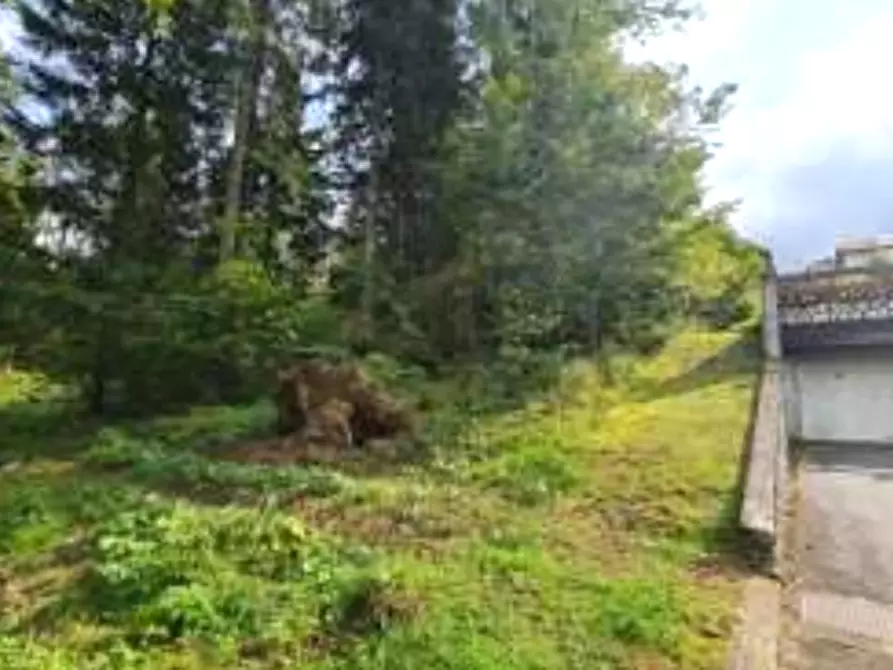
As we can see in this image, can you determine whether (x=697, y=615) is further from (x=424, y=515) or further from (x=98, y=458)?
(x=98, y=458)

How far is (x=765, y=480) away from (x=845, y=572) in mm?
1515

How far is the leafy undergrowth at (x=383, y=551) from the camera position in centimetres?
754

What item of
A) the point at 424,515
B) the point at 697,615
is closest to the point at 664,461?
the point at 424,515

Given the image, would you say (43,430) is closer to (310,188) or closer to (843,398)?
(310,188)

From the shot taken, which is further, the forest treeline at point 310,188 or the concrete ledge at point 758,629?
the forest treeline at point 310,188

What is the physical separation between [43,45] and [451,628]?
A: 16.5 m

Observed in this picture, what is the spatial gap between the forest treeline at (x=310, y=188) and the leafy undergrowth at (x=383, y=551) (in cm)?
233

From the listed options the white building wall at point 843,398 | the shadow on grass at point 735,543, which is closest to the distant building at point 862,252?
the white building wall at point 843,398

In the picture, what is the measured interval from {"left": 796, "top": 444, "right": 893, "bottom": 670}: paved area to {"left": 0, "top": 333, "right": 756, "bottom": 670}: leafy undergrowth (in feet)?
2.37

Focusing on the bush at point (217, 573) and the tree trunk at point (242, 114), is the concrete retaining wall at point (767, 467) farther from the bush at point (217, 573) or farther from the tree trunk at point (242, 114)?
the tree trunk at point (242, 114)

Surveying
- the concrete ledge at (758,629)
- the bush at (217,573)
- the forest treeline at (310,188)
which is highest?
the forest treeline at (310,188)

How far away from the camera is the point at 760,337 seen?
2602cm

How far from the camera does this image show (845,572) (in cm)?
1129

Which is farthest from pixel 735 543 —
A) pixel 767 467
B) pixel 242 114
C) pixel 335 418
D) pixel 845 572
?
pixel 242 114
